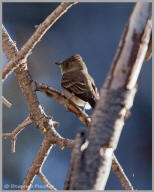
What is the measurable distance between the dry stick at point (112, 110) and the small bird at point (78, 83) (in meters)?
0.97

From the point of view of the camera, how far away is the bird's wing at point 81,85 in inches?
78.9

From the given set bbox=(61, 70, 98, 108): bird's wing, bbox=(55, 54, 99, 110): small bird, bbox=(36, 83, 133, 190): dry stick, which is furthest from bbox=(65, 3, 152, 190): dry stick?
bbox=(61, 70, 98, 108): bird's wing

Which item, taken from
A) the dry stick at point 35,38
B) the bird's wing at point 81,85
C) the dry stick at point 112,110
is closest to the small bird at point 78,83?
the bird's wing at point 81,85

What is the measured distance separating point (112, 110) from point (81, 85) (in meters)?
1.26

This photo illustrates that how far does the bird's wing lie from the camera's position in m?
2.00

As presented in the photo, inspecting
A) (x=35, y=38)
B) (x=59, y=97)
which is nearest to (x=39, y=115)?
(x=59, y=97)

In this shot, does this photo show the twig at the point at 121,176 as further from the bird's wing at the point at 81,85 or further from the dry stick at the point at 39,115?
the bird's wing at the point at 81,85

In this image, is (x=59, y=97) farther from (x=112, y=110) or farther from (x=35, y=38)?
(x=112, y=110)

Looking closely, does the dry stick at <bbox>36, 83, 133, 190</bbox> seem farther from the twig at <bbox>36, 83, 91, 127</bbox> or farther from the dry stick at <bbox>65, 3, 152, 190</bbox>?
the dry stick at <bbox>65, 3, 152, 190</bbox>

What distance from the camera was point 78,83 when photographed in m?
2.14

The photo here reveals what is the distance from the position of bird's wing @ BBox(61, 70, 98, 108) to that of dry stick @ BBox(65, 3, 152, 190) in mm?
1095

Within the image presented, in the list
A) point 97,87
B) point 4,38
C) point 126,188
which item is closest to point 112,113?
point 126,188

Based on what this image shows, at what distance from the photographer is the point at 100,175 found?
818 mm

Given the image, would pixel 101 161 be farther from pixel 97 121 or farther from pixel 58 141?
pixel 58 141
